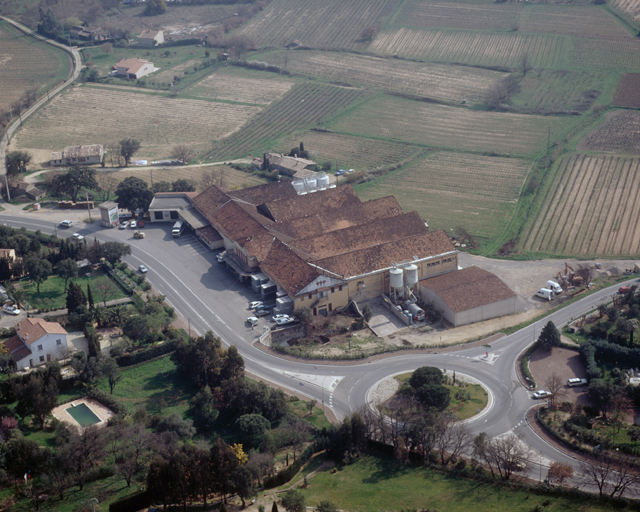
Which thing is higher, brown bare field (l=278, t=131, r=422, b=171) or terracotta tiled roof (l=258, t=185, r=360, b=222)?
brown bare field (l=278, t=131, r=422, b=171)

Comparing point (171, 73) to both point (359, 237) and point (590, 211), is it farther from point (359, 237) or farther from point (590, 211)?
point (590, 211)

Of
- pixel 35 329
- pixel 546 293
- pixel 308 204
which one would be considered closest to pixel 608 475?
pixel 546 293

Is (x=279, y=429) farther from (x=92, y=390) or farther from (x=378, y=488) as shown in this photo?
(x=92, y=390)

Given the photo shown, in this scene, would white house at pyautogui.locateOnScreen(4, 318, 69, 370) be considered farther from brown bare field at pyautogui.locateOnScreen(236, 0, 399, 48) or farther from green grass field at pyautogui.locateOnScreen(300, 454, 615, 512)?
brown bare field at pyautogui.locateOnScreen(236, 0, 399, 48)

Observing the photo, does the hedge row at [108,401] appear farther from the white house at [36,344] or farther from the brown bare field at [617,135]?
the brown bare field at [617,135]

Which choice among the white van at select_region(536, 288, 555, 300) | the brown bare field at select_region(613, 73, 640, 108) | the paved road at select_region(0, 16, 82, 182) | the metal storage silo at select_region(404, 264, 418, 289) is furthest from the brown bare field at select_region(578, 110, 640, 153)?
the paved road at select_region(0, 16, 82, 182)

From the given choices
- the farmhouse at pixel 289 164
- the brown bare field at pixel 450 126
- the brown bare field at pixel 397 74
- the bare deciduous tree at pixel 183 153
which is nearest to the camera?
the farmhouse at pixel 289 164

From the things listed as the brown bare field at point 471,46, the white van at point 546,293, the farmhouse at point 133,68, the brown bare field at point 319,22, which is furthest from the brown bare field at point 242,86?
the white van at point 546,293
